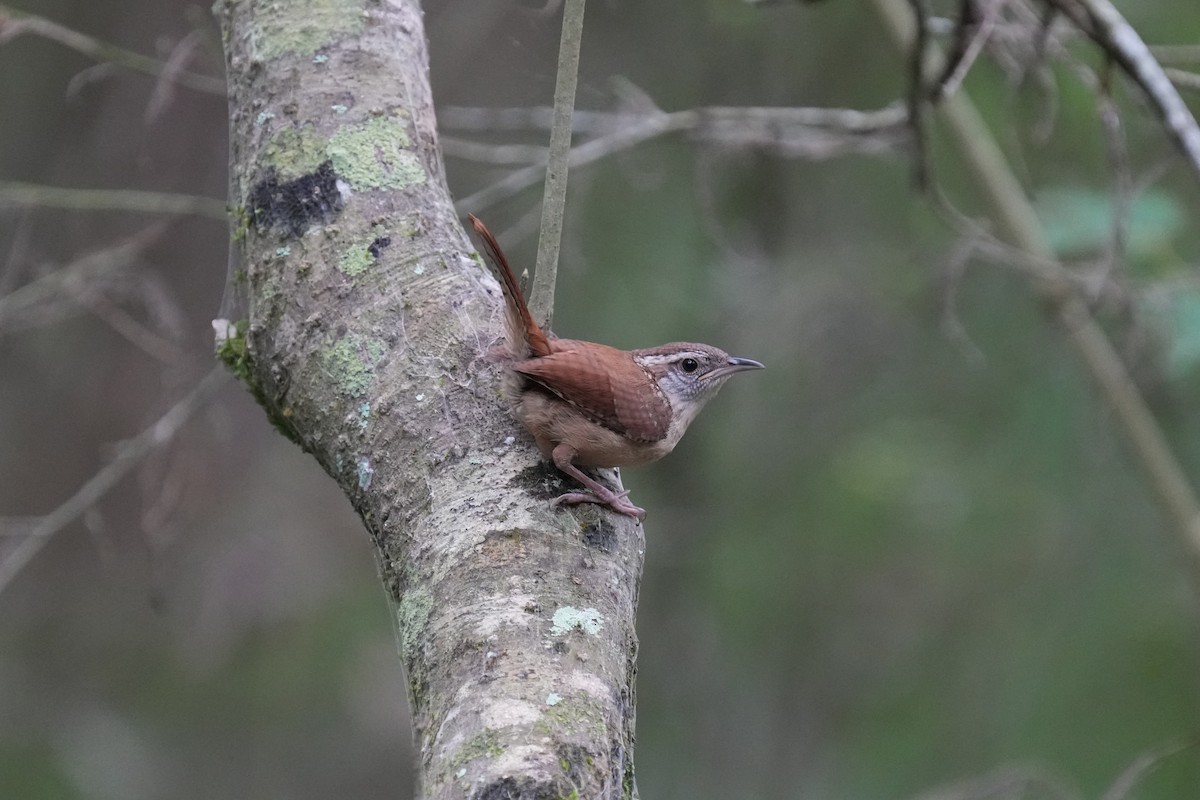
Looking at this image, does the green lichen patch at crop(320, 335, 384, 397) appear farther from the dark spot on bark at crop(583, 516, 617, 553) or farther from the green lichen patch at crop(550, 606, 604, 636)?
the green lichen patch at crop(550, 606, 604, 636)

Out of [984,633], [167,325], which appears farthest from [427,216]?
[984,633]

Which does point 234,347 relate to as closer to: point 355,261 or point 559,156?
point 355,261

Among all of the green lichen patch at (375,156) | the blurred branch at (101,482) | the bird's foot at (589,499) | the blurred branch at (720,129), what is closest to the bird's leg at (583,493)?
the bird's foot at (589,499)

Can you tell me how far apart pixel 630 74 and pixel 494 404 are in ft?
12.7

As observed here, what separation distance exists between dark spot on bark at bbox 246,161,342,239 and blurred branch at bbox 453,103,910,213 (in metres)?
1.30

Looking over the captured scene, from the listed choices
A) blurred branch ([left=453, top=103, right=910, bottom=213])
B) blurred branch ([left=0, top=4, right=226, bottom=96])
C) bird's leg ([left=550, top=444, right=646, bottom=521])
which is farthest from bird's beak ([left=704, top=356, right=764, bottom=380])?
blurred branch ([left=0, top=4, right=226, bottom=96])

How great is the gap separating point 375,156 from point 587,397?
0.70 m

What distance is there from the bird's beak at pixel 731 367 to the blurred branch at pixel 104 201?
63.3 inches

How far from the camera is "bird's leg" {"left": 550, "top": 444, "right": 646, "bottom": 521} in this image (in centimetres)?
200

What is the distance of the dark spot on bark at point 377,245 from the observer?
7.57 ft

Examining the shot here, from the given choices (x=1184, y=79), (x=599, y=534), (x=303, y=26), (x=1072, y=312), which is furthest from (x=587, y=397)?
(x=1072, y=312)

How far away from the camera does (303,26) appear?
2625 mm

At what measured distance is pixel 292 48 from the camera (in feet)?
8.52

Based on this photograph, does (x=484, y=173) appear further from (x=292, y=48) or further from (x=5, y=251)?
(x=292, y=48)
